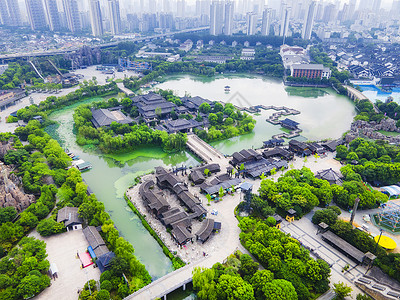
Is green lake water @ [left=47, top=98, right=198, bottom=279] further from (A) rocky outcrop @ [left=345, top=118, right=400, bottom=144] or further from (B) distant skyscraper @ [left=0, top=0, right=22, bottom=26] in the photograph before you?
(B) distant skyscraper @ [left=0, top=0, right=22, bottom=26]

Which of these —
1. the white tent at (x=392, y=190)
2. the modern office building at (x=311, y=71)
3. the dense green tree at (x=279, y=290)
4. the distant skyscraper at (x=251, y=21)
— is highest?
the distant skyscraper at (x=251, y=21)

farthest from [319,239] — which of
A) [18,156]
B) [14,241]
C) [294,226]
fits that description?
[18,156]

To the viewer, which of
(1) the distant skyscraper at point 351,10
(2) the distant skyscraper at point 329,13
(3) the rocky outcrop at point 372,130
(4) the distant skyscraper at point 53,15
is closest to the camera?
(3) the rocky outcrop at point 372,130

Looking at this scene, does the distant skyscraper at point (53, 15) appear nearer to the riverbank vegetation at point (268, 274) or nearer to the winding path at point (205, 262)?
the winding path at point (205, 262)

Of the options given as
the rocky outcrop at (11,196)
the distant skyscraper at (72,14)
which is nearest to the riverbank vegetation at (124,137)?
the rocky outcrop at (11,196)

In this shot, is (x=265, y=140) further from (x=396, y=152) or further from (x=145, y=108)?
(x=145, y=108)

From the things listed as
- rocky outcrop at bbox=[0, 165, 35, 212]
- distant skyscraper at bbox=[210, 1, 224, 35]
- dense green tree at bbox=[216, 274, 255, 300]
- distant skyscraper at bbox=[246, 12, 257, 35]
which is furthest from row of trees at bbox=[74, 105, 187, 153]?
distant skyscraper at bbox=[246, 12, 257, 35]
